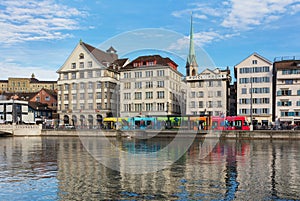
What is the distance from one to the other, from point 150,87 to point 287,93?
3866 centimetres

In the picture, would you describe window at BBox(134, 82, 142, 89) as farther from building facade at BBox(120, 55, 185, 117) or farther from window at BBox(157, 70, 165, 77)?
window at BBox(157, 70, 165, 77)

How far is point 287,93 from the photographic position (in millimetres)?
92250

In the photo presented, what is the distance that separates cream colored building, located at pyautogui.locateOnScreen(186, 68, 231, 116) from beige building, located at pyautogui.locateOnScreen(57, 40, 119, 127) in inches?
976

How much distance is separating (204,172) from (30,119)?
356ft

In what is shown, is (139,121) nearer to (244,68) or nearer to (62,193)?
(244,68)

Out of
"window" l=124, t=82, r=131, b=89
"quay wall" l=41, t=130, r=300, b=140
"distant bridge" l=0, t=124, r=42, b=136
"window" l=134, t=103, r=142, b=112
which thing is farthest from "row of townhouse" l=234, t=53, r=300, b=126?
"distant bridge" l=0, t=124, r=42, b=136

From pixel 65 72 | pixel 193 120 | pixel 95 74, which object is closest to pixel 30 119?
pixel 65 72

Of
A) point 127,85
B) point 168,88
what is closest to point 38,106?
point 127,85

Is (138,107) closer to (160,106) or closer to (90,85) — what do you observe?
(160,106)

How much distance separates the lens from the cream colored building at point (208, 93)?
10162cm

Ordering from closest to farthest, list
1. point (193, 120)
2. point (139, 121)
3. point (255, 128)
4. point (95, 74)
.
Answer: point (255, 128) → point (193, 120) → point (139, 121) → point (95, 74)

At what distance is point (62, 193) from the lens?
21109 millimetres

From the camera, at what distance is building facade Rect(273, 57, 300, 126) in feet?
299

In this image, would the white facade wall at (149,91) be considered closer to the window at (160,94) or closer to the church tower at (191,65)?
the window at (160,94)
